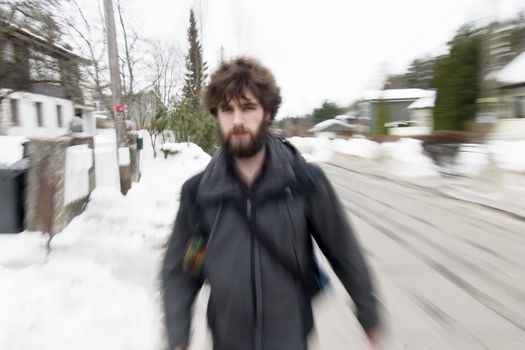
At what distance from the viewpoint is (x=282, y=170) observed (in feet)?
5.39

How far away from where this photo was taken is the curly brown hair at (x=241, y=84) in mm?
1796

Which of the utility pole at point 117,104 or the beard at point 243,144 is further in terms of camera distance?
the utility pole at point 117,104

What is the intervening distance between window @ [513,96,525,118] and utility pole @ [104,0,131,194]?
87.9 feet

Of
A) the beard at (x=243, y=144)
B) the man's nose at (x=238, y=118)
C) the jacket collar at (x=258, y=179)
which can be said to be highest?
the man's nose at (x=238, y=118)

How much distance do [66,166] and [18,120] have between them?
25152mm

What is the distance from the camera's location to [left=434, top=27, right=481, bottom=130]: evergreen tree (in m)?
23.0

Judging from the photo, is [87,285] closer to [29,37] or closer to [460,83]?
[29,37]

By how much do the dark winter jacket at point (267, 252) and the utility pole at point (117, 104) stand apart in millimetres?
8660

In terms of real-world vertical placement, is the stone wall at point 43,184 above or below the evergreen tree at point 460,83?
below

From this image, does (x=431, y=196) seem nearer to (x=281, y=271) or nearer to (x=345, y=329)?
(x=345, y=329)

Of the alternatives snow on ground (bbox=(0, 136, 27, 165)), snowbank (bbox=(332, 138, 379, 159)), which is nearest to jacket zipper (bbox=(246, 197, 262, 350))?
snow on ground (bbox=(0, 136, 27, 165))

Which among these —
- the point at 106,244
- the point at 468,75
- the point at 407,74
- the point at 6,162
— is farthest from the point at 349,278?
the point at 407,74

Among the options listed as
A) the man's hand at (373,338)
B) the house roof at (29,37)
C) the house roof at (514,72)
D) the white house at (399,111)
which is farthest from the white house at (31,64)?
the white house at (399,111)

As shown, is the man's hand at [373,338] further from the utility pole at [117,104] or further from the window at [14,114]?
the window at [14,114]
